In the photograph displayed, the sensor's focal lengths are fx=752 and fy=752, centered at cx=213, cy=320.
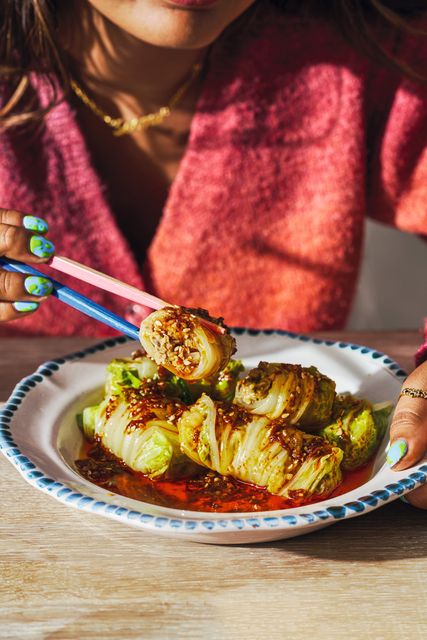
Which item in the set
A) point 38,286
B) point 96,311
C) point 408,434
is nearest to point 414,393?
point 408,434

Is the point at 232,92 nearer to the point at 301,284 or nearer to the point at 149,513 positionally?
the point at 301,284

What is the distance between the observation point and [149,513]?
2.55ft

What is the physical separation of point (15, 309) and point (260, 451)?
0.47m

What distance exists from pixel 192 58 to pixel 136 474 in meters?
1.11

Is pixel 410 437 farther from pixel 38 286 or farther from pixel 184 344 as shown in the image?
pixel 38 286

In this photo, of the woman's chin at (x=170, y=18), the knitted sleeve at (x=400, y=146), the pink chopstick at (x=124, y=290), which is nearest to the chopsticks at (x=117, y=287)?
the pink chopstick at (x=124, y=290)

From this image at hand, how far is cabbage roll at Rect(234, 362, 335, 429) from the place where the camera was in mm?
938

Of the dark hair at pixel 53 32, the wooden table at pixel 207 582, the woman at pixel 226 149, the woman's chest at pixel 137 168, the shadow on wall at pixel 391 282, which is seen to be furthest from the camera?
the shadow on wall at pixel 391 282

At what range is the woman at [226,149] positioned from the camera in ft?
5.41

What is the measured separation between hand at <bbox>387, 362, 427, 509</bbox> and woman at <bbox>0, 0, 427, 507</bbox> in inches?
36.9

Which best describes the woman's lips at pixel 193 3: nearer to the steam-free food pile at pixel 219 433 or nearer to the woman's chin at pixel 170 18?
the woman's chin at pixel 170 18

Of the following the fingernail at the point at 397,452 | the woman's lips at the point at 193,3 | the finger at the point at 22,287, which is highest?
the woman's lips at the point at 193,3

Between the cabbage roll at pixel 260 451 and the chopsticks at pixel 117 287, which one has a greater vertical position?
the chopsticks at pixel 117 287

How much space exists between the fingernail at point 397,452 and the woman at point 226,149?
965mm
